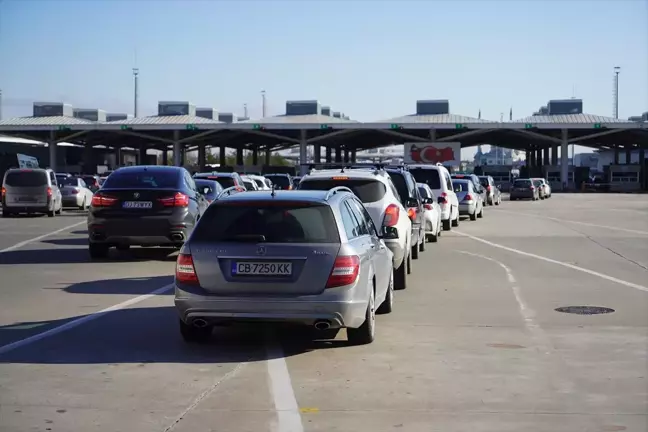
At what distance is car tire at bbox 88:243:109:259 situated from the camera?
18.6 meters

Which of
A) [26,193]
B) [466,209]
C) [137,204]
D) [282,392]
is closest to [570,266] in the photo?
[137,204]

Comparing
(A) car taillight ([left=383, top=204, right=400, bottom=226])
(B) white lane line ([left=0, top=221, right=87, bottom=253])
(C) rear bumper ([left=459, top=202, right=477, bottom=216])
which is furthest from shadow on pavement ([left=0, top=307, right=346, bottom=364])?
(C) rear bumper ([left=459, top=202, right=477, bottom=216])

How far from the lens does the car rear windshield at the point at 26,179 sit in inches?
1387

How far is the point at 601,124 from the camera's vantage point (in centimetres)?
8450

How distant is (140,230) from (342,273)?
9478 millimetres

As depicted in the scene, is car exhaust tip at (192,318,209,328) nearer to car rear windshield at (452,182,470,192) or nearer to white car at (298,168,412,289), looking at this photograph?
white car at (298,168,412,289)

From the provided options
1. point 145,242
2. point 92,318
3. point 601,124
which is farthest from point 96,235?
point 601,124

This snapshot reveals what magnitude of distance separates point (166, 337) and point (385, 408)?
3.58m

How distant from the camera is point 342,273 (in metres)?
9.15

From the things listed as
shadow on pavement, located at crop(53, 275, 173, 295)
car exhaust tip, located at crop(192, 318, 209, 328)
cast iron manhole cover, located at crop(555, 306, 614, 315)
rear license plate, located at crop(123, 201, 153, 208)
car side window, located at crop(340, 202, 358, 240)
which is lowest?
cast iron manhole cover, located at crop(555, 306, 614, 315)

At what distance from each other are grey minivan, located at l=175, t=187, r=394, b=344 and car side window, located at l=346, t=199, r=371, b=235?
68 cm

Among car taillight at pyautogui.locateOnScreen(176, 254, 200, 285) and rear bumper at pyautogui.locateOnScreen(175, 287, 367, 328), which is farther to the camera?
car taillight at pyautogui.locateOnScreen(176, 254, 200, 285)

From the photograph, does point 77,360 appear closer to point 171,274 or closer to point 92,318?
point 92,318

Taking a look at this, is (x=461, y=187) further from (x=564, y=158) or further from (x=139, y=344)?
(x=564, y=158)
